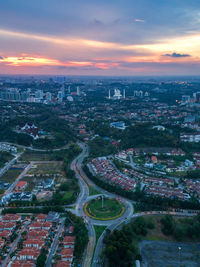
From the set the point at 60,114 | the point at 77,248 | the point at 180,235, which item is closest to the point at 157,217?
the point at 180,235

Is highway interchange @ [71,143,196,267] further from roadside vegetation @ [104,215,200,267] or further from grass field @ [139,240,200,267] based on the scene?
grass field @ [139,240,200,267]

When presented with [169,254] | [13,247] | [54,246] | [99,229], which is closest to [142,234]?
Answer: [169,254]

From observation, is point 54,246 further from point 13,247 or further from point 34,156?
point 34,156

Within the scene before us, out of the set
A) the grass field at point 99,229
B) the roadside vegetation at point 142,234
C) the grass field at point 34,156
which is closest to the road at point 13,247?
the grass field at point 99,229

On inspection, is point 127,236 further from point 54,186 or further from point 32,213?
point 54,186

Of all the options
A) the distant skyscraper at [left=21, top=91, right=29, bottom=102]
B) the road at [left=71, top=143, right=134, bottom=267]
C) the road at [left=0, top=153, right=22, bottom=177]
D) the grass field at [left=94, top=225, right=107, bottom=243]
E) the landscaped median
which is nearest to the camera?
the road at [left=71, top=143, right=134, bottom=267]

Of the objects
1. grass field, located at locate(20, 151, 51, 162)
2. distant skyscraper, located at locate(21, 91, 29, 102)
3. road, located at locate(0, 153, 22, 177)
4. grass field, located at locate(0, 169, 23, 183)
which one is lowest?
grass field, located at locate(0, 169, 23, 183)

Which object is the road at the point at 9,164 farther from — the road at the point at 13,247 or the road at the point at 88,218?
the road at the point at 13,247

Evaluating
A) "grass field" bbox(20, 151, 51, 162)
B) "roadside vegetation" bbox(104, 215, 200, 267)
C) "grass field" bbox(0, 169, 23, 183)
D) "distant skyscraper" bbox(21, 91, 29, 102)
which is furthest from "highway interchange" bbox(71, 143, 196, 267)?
"distant skyscraper" bbox(21, 91, 29, 102)
